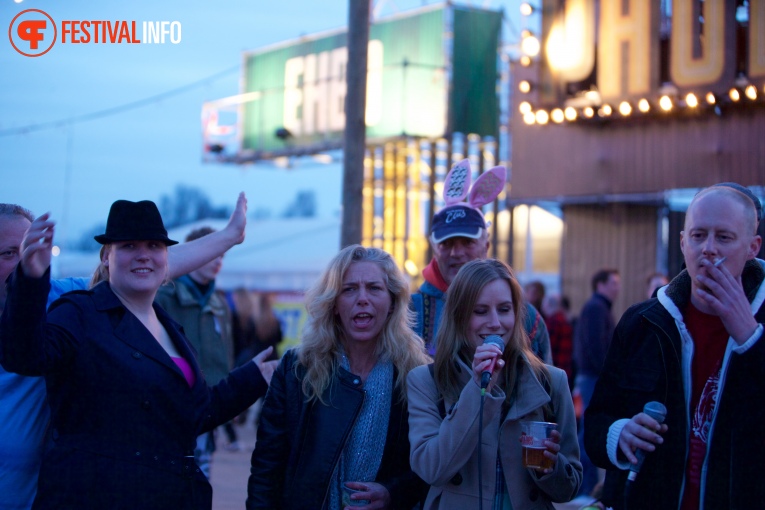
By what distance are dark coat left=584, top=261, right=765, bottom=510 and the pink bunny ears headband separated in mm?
1856

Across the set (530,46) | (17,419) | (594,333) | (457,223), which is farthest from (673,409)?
(530,46)

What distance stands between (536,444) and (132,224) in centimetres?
174

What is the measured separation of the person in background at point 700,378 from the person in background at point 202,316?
11.0ft

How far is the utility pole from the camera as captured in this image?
7582mm

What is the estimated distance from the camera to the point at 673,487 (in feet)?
9.64

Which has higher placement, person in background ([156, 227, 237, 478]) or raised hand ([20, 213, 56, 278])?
raised hand ([20, 213, 56, 278])

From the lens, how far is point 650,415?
290 centimetres

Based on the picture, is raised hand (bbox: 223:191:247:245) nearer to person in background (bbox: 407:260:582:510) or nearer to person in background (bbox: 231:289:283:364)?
person in background (bbox: 407:260:582:510)

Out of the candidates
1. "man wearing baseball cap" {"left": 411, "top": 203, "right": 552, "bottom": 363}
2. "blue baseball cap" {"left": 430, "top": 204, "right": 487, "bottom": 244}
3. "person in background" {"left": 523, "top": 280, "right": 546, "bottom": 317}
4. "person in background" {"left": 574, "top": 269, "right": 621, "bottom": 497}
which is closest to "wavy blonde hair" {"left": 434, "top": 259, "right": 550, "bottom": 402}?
"man wearing baseball cap" {"left": 411, "top": 203, "right": 552, "bottom": 363}

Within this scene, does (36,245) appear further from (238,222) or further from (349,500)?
(349,500)

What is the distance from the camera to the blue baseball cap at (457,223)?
4957mm

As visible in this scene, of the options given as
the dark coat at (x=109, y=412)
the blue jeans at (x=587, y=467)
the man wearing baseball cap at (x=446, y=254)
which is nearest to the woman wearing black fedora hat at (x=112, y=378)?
the dark coat at (x=109, y=412)

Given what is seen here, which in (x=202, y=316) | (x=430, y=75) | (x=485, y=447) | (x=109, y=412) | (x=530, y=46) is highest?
(x=430, y=75)

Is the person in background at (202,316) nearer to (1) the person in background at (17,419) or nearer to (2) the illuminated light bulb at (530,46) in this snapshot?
(1) the person in background at (17,419)
